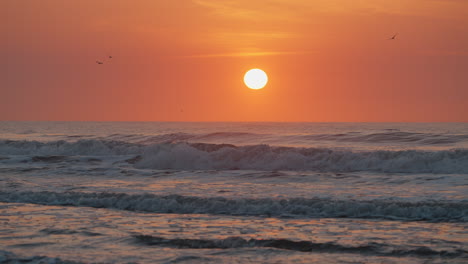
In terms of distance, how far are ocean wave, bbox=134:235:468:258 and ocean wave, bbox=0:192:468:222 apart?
3.20 meters

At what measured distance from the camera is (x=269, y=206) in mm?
15523

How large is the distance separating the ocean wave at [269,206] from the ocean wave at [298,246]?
10.5ft

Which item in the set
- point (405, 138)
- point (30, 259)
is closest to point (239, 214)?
point (30, 259)

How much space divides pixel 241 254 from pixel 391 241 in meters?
3.42

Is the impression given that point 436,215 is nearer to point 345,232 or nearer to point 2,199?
point 345,232

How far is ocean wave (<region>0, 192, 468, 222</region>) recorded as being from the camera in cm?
1451

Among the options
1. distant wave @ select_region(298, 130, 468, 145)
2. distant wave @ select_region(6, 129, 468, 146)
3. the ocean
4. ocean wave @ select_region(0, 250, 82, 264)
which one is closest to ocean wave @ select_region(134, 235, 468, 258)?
the ocean

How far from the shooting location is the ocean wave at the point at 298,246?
10637 mm

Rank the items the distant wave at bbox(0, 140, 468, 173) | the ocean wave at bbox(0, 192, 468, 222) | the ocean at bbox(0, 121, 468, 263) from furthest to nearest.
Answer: the distant wave at bbox(0, 140, 468, 173)
the ocean wave at bbox(0, 192, 468, 222)
the ocean at bbox(0, 121, 468, 263)

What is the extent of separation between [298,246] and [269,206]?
4301 millimetres

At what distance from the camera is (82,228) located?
1295 cm

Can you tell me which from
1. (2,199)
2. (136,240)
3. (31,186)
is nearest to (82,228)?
(136,240)

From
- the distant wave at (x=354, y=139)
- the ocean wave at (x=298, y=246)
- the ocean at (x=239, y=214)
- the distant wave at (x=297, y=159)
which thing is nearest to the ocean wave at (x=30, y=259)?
the ocean at (x=239, y=214)

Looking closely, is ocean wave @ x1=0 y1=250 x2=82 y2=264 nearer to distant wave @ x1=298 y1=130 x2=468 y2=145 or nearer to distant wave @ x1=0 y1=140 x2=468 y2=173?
distant wave @ x1=0 y1=140 x2=468 y2=173
